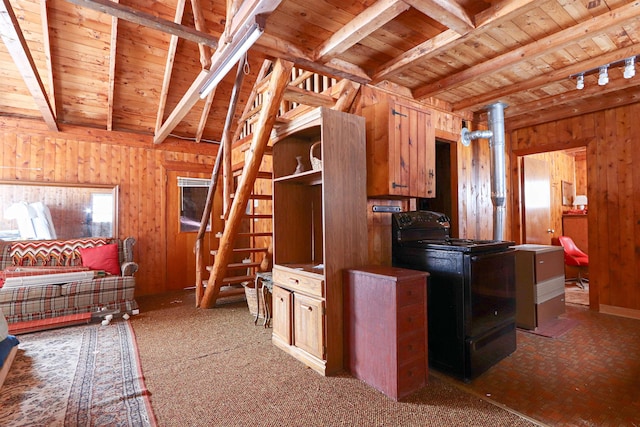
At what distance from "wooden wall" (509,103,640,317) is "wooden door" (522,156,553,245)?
2.53 feet

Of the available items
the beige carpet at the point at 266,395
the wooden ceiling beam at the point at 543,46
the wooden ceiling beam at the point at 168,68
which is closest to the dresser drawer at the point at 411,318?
the beige carpet at the point at 266,395

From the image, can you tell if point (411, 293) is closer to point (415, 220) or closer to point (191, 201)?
point (415, 220)

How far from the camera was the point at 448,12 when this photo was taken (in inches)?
85.7

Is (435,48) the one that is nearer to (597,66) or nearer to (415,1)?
(415,1)

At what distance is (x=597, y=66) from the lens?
3.04 m

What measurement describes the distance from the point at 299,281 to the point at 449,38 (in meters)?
2.29

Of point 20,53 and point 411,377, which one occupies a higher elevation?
point 20,53

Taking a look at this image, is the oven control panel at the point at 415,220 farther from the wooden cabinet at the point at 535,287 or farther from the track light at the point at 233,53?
the track light at the point at 233,53

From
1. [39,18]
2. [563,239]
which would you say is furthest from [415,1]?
[563,239]

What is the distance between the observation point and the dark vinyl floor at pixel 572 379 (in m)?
1.89

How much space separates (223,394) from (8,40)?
374 centimetres

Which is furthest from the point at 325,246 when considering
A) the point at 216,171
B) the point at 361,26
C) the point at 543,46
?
the point at 543,46

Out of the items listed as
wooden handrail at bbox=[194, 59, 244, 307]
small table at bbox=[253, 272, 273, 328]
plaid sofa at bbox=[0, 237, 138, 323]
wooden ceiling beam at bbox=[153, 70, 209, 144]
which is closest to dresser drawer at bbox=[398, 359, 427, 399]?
small table at bbox=[253, 272, 273, 328]

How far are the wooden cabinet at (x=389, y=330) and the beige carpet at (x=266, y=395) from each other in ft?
0.34
